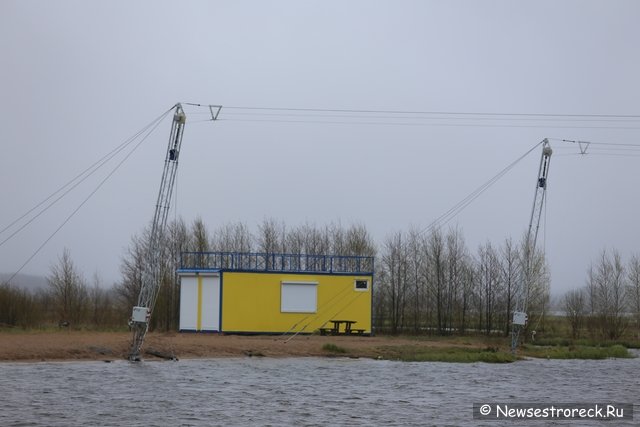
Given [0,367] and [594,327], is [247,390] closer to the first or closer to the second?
[0,367]

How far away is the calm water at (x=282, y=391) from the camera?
20.0 m

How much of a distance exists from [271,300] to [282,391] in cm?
2601

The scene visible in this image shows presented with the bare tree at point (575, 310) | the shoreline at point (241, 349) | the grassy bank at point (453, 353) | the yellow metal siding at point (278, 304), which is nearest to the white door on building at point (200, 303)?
the yellow metal siding at point (278, 304)

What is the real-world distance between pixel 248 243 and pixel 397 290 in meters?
15.3

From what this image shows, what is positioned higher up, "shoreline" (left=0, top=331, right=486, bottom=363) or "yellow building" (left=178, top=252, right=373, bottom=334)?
"yellow building" (left=178, top=252, right=373, bottom=334)

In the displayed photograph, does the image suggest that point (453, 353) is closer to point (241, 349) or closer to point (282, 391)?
point (241, 349)

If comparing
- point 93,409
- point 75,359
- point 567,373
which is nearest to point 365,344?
point 567,373

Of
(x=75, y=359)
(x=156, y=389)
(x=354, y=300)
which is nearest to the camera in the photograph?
(x=156, y=389)

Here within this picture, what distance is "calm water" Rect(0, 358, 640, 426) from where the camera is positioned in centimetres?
2002

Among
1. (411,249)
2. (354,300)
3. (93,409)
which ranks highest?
(411,249)

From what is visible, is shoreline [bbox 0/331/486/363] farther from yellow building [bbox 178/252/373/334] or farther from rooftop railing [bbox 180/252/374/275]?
rooftop railing [bbox 180/252/374/275]

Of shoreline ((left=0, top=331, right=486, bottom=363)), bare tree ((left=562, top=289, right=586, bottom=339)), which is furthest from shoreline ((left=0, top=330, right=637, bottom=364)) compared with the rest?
bare tree ((left=562, top=289, right=586, bottom=339))

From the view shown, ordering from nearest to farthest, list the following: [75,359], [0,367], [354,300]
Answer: [0,367] < [75,359] < [354,300]

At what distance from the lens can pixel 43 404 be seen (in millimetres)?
20891
